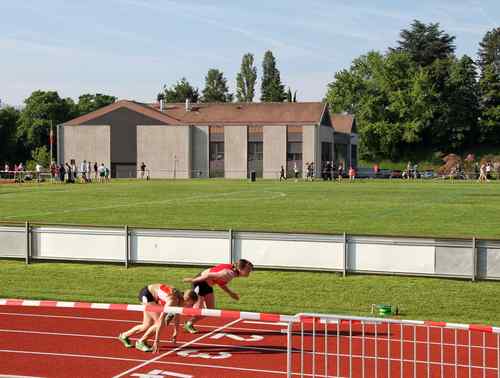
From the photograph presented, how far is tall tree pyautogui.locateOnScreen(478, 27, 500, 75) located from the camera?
124m

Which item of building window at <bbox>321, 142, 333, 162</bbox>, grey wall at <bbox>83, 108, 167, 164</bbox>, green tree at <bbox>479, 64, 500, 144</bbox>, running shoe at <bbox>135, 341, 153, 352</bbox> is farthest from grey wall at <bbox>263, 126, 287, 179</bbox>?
running shoe at <bbox>135, 341, 153, 352</bbox>

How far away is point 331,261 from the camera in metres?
19.7

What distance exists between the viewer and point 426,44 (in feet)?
375

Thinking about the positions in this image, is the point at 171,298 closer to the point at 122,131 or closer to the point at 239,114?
the point at 239,114

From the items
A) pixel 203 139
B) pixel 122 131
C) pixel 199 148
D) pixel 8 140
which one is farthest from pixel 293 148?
pixel 8 140

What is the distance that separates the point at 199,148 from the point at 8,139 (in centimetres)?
3381

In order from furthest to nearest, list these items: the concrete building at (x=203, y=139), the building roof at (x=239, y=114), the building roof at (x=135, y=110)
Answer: the building roof at (x=135, y=110)
the building roof at (x=239, y=114)
the concrete building at (x=203, y=139)

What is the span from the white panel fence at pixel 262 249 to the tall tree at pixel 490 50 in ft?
358

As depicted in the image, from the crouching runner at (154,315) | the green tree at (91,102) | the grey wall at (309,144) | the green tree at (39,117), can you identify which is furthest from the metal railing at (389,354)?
the green tree at (91,102)

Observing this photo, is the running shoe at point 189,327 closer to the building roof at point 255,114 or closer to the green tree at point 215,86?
the building roof at point 255,114

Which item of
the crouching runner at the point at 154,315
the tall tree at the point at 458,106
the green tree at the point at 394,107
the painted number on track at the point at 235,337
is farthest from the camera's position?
the tall tree at the point at 458,106

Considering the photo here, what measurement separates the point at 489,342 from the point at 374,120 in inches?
3685

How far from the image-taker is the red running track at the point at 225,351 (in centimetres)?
1118

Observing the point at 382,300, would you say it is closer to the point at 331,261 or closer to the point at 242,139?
the point at 331,261
